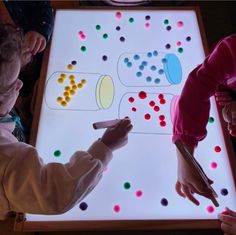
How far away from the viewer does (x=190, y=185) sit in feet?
2.11

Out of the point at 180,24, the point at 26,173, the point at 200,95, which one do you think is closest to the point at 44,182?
the point at 26,173

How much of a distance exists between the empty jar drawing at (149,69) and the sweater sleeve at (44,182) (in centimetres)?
32

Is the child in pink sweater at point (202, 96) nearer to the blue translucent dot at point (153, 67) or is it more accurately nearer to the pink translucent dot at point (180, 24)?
the blue translucent dot at point (153, 67)

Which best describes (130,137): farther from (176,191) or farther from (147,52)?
(147,52)

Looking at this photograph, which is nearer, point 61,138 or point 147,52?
point 61,138

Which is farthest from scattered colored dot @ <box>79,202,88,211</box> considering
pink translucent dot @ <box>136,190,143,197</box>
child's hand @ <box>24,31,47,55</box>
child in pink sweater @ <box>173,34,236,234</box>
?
child's hand @ <box>24,31,47,55</box>

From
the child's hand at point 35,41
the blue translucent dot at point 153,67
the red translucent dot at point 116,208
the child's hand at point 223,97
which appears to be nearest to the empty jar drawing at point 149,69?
the blue translucent dot at point 153,67

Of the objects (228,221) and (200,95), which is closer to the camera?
(228,221)

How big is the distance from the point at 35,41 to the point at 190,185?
1.89 feet

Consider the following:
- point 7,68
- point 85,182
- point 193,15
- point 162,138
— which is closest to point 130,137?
point 162,138

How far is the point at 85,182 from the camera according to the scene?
565mm

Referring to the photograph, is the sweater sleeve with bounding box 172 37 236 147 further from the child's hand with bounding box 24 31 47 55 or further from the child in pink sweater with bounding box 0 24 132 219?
the child's hand with bounding box 24 31 47 55

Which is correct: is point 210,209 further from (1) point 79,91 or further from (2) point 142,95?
(1) point 79,91

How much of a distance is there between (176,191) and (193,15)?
62cm
